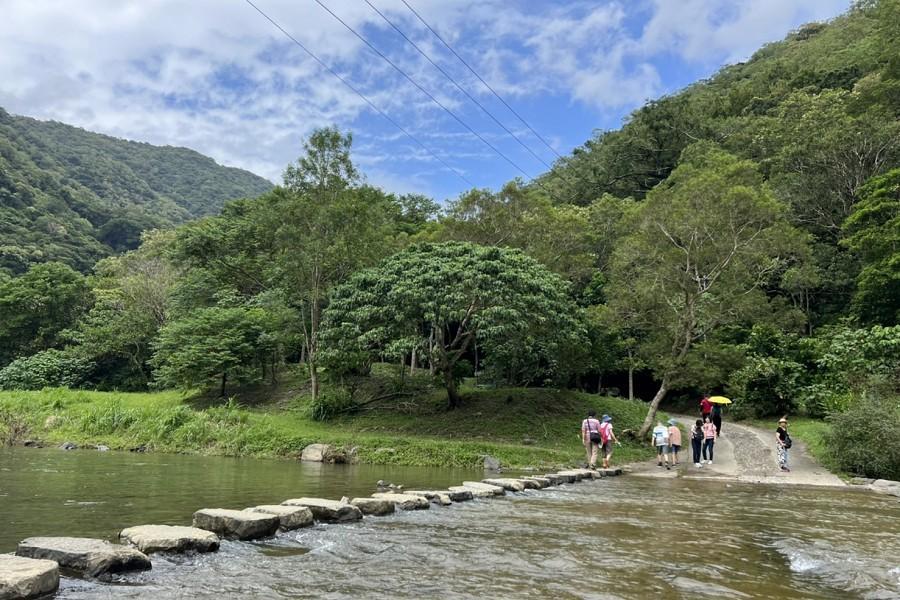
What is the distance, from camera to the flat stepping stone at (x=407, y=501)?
9039 millimetres

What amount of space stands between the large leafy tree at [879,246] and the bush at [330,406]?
81.4 feet

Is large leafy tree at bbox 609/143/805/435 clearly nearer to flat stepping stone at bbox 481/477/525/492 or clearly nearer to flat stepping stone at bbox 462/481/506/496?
flat stepping stone at bbox 481/477/525/492

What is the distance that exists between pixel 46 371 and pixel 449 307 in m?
30.7

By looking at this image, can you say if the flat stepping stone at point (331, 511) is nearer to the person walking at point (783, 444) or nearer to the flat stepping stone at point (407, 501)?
the flat stepping stone at point (407, 501)

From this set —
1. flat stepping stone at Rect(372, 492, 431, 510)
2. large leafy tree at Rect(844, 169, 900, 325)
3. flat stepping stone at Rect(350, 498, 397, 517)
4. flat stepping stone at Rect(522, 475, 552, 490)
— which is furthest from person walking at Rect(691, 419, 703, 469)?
large leafy tree at Rect(844, 169, 900, 325)

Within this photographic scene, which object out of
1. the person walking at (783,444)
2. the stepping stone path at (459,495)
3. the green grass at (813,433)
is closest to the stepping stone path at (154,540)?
the stepping stone path at (459,495)

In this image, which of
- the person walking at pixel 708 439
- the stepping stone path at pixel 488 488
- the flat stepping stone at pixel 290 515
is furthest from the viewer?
the person walking at pixel 708 439

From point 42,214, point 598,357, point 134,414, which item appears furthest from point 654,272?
point 42,214

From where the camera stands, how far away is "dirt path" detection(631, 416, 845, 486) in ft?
51.7

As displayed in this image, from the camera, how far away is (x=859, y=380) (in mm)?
21438

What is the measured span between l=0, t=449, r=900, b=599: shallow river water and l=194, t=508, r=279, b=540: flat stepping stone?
0.17m

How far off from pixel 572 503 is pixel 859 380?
1690 cm

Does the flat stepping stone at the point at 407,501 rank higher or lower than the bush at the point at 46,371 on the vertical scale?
lower

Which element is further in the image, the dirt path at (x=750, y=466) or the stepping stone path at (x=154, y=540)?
the dirt path at (x=750, y=466)
